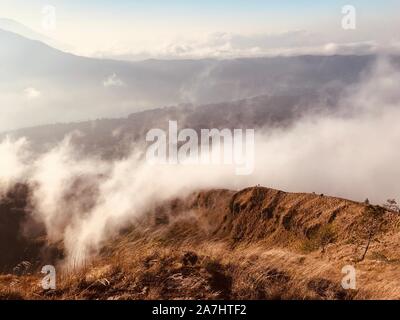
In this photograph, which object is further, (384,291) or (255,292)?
(384,291)

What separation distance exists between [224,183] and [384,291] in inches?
5320

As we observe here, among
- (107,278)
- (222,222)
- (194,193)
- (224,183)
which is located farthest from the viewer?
(224,183)

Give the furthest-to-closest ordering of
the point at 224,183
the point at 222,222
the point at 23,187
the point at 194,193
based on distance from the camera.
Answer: the point at 224,183
the point at 23,187
the point at 194,193
the point at 222,222

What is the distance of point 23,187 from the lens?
4262 inches

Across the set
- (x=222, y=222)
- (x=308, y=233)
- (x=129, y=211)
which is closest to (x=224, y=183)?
(x=129, y=211)

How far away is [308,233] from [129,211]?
50.8 m

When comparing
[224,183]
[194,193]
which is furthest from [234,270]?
[224,183]
